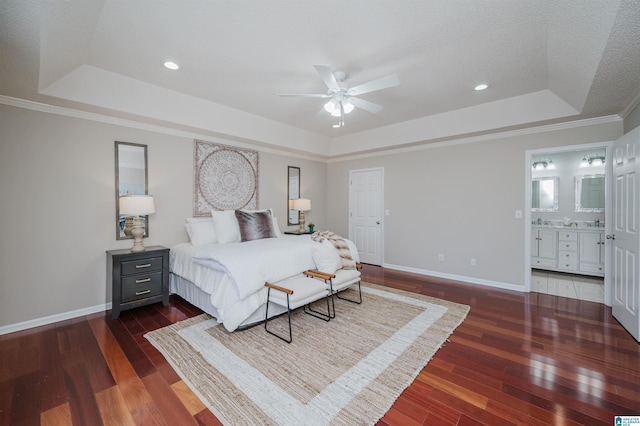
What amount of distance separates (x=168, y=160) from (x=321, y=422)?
146 inches

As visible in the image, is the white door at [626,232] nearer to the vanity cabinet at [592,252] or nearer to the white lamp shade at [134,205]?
the vanity cabinet at [592,252]

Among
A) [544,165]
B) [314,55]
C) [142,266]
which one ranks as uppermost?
[314,55]

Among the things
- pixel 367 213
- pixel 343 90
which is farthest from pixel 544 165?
pixel 343 90

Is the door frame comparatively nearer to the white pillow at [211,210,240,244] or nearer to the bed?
A: the bed

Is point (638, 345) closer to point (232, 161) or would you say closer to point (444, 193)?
point (444, 193)

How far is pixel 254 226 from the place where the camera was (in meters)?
4.06

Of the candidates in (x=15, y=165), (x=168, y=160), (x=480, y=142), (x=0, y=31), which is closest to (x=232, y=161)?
(x=168, y=160)

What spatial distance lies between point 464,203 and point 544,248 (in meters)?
2.13

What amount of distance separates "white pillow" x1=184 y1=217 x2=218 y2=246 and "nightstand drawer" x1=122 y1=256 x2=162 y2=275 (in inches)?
21.0

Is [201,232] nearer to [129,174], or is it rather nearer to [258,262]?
[129,174]

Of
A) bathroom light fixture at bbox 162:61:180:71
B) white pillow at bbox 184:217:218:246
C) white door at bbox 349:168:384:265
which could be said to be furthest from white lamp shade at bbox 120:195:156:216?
white door at bbox 349:168:384:265

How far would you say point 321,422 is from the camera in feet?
5.24

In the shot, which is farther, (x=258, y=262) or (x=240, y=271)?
(x=258, y=262)

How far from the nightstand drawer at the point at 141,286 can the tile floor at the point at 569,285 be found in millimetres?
5363
